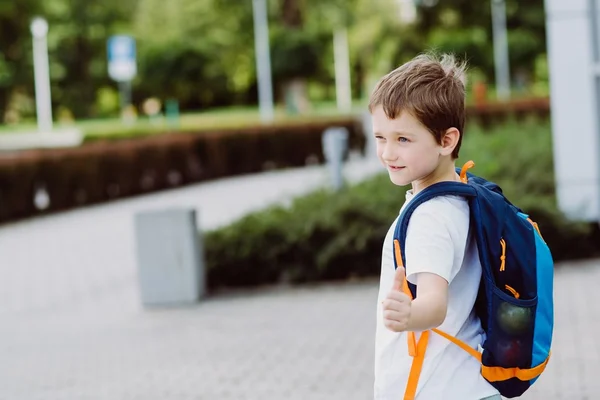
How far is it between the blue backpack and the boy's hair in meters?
0.14

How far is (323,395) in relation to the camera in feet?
18.7

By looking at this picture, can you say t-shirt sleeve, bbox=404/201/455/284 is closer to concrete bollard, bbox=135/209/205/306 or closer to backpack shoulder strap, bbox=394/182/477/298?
backpack shoulder strap, bbox=394/182/477/298

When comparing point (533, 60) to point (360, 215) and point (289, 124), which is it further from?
point (360, 215)

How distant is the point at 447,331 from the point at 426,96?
51 cm

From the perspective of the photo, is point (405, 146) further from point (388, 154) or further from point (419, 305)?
point (419, 305)

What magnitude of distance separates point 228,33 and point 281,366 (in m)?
45.8

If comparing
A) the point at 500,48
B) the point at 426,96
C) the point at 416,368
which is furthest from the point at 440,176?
the point at 500,48

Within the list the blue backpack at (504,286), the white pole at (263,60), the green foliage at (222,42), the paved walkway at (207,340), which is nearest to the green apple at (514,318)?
the blue backpack at (504,286)

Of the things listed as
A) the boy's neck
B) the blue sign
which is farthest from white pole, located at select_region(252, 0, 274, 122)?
the boy's neck

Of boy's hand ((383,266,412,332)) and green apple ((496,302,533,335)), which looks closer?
boy's hand ((383,266,412,332))

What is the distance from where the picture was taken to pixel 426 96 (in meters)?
2.33

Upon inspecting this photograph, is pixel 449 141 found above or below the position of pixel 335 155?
above

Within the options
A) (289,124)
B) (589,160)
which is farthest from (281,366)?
(289,124)

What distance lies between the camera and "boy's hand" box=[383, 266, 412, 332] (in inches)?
85.8
